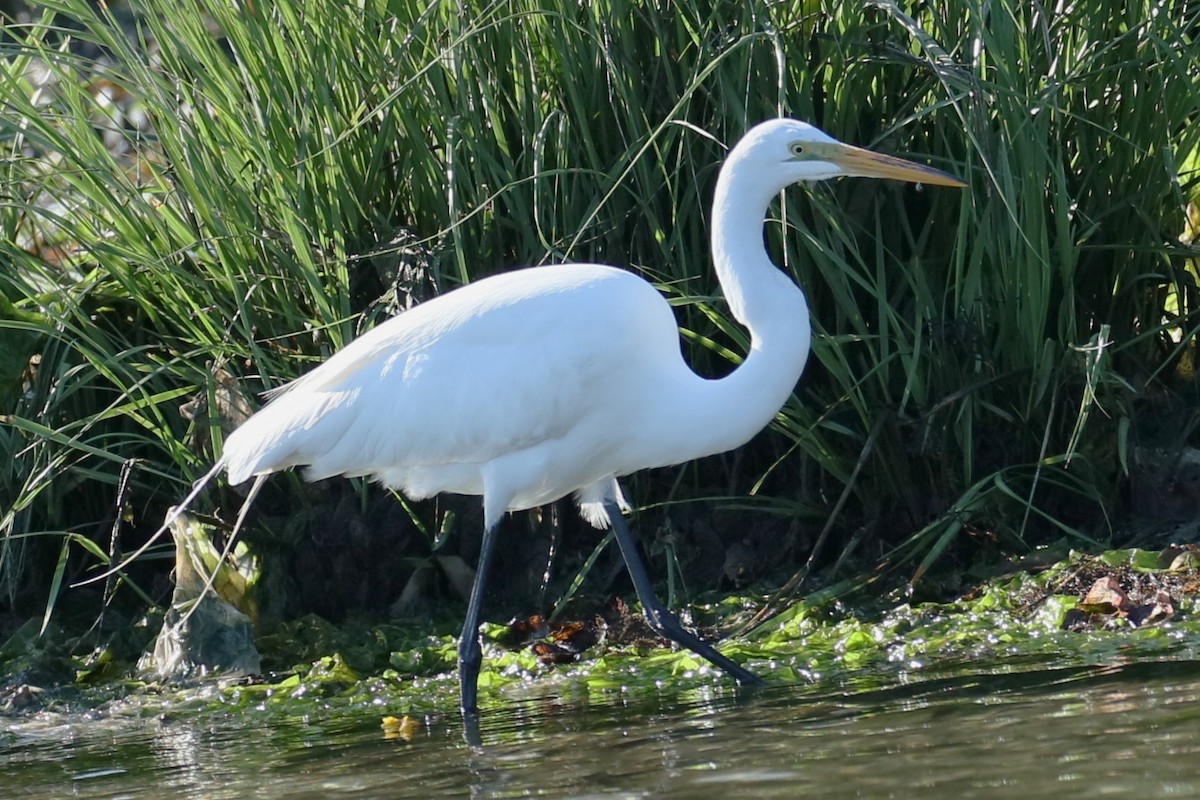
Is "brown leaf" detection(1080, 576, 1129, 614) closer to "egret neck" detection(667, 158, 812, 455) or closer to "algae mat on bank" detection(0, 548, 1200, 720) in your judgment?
"algae mat on bank" detection(0, 548, 1200, 720)

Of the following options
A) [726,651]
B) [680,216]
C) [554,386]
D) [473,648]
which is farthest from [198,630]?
[680,216]

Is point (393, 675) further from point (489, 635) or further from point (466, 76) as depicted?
point (466, 76)

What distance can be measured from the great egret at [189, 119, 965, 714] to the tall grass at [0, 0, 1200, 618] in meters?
0.36

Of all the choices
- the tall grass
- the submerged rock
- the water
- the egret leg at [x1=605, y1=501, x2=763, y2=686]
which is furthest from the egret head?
the submerged rock

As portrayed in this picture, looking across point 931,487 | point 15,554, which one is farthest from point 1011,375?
point 15,554

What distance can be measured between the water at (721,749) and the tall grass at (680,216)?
107cm

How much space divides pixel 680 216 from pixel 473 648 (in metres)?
1.43

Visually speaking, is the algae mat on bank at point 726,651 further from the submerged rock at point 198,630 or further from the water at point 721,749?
the water at point 721,749

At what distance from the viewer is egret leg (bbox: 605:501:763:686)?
4070 mm

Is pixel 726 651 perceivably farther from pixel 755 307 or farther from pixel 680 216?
pixel 680 216

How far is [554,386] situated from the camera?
4.13 m

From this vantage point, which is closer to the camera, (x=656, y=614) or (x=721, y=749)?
(x=721, y=749)

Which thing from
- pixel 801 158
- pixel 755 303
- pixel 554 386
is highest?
pixel 801 158

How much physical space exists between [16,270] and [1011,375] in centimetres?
321
